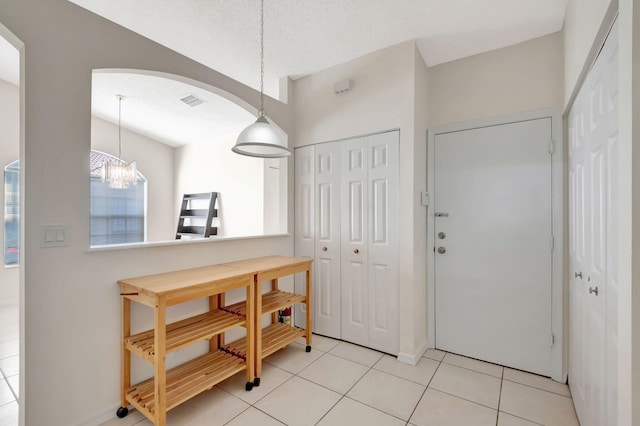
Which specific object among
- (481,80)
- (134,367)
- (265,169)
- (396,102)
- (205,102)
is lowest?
(134,367)

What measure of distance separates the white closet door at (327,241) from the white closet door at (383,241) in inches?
14.7

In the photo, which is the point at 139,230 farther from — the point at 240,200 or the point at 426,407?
the point at 426,407

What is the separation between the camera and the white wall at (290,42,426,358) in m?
2.51

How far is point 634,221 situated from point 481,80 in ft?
6.98

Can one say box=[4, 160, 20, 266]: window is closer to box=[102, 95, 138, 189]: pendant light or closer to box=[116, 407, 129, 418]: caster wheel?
box=[102, 95, 138, 189]: pendant light

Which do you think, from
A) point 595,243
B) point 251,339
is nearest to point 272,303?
point 251,339

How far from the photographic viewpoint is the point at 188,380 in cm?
193

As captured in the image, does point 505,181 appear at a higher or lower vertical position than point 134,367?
higher

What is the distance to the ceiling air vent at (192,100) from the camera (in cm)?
385

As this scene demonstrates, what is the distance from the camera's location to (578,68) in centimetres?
168

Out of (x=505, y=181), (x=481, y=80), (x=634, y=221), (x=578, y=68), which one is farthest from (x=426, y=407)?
(x=481, y=80)

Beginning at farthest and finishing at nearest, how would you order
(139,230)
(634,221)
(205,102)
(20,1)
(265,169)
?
1. (139,230)
2. (265,169)
3. (205,102)
4. (20,1)
5. (634,221)

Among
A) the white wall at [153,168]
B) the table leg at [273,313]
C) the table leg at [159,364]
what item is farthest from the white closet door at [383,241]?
the white wall at [153,168]

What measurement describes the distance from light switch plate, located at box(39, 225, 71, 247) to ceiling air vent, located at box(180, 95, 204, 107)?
2739mm
